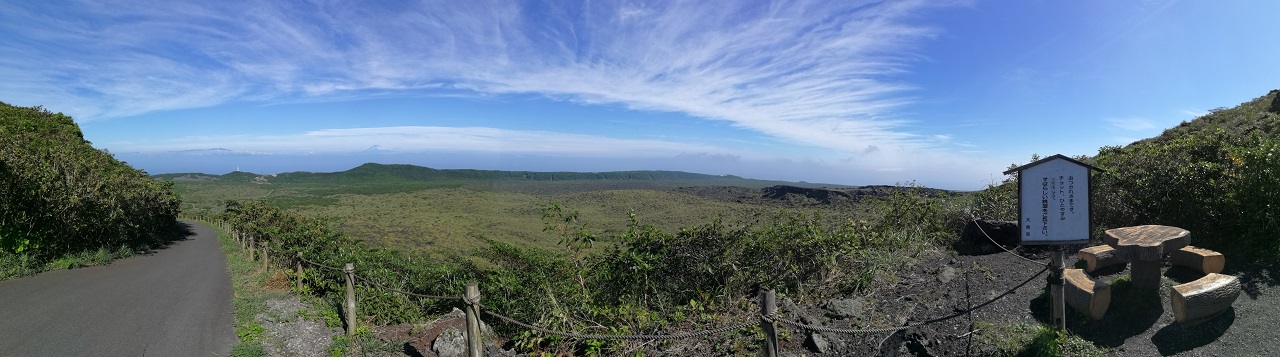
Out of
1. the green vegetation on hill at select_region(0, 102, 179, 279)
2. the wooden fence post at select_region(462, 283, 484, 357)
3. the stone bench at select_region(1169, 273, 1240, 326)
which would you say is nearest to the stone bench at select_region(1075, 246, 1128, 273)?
the stone bench at select_region(1169, 273, 1240, 326)

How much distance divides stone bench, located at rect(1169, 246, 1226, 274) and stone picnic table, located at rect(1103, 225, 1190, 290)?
9 centimetres

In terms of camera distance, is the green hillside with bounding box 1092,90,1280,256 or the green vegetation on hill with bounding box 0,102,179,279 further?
the green vegetation on hill with bounding box 0,102,179,279

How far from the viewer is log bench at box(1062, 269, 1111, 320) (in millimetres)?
4973

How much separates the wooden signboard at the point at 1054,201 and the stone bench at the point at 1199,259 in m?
1.96

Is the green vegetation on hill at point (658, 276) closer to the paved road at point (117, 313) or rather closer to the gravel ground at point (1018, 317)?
the gravel ground at point (1018, 317)

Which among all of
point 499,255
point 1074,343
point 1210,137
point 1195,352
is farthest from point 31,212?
point 1210,137

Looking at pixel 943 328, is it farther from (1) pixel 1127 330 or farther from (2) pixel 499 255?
(2) pixel 499 255

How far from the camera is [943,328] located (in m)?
5.43

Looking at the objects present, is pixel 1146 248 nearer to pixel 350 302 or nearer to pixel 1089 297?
pixel 1089 297

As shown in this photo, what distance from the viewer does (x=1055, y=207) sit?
15.2 ft

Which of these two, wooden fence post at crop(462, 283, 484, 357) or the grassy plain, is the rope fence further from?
the grassy plain

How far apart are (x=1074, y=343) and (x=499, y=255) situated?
295 inches

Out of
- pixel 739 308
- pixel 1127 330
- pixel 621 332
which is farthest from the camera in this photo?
pixel 739 308

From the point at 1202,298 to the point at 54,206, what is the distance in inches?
756
